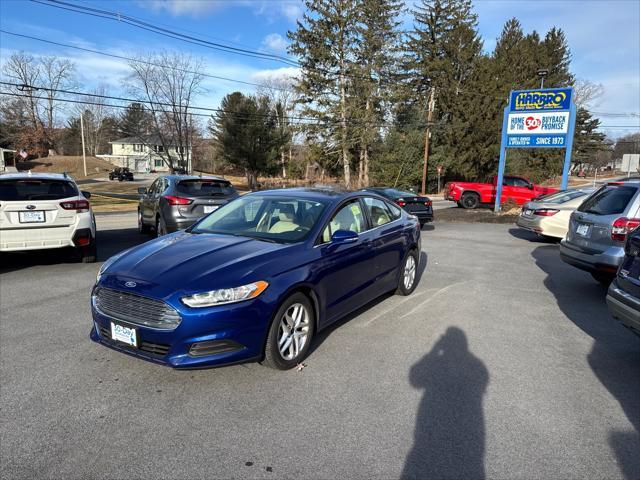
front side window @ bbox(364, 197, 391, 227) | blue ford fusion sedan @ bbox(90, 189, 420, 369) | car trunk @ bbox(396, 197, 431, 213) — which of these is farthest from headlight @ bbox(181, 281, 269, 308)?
car trunk @ bbox(396, 197, 431, 213)

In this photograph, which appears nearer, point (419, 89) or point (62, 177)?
point (62, 177)

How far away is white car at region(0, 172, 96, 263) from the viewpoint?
657 centimetres

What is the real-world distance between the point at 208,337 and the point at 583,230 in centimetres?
568

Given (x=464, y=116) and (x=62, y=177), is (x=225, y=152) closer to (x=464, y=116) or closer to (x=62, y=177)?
(x=464, y=116)

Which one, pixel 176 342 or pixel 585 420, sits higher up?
pixel 176 342

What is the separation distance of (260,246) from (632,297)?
10.7 feet

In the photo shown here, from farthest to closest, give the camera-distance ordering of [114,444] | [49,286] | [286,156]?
1. [286,156]
2. [49,286]
3. [114,444]

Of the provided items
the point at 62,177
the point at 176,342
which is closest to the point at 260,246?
the point at 176,342

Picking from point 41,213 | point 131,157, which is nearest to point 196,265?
point 41,213

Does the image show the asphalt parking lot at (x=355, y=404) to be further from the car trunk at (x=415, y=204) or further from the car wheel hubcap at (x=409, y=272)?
the car trunk at (x=415, y=204)

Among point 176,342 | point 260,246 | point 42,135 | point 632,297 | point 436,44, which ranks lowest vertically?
point 176,342

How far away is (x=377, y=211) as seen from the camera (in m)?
5.39

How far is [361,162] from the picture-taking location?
38844 millimetres

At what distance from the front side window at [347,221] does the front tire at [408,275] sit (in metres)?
1.19
